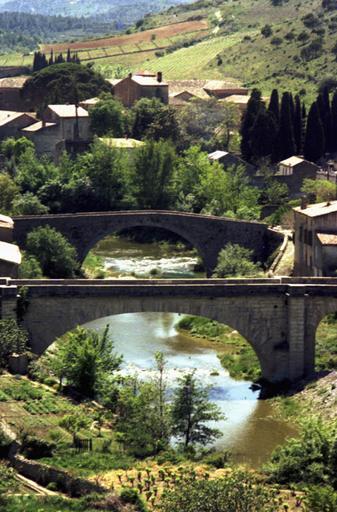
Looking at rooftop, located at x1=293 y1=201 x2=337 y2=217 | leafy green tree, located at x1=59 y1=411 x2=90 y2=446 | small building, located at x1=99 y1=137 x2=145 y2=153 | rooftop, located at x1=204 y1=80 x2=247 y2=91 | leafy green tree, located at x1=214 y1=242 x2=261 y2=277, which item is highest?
rooftop, located at x1=204 y1=80 x2=247 y2=91

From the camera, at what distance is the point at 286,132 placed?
103m

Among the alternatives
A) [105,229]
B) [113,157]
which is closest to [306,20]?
[113,157]

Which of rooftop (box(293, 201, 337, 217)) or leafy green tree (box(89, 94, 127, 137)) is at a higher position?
leafy green tree (box(89, 94, 127, 137))

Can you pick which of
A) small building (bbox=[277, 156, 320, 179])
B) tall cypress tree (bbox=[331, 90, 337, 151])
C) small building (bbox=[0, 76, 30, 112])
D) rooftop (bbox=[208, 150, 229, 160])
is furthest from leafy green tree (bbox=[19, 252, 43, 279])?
small building (bbox=[0, 76, 30, 112])

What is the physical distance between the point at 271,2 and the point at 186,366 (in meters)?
120

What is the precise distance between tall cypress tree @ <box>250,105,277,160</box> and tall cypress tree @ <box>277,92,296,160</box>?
1.75 feet

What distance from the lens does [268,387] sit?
61.4 meters

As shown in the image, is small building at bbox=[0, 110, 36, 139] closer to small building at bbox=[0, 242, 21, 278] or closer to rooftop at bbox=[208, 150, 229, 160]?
rooftop at bbox=[208, 150, 229, 160]

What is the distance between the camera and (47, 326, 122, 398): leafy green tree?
5556 cm

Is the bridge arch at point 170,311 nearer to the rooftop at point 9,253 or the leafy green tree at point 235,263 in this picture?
the rooftop at point 9,253

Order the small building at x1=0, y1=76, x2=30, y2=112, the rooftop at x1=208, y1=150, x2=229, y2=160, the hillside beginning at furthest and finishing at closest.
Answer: the hillside → the small building at x1=0, y1=76, x2=30, y2=112 → the rooftop at x1=208, y1=150, x2=229, y2=160

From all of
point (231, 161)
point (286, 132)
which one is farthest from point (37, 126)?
point (286, 132)

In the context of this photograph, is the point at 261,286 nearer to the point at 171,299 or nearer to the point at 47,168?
the point at 171,299

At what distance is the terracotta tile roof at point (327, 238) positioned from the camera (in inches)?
2795
